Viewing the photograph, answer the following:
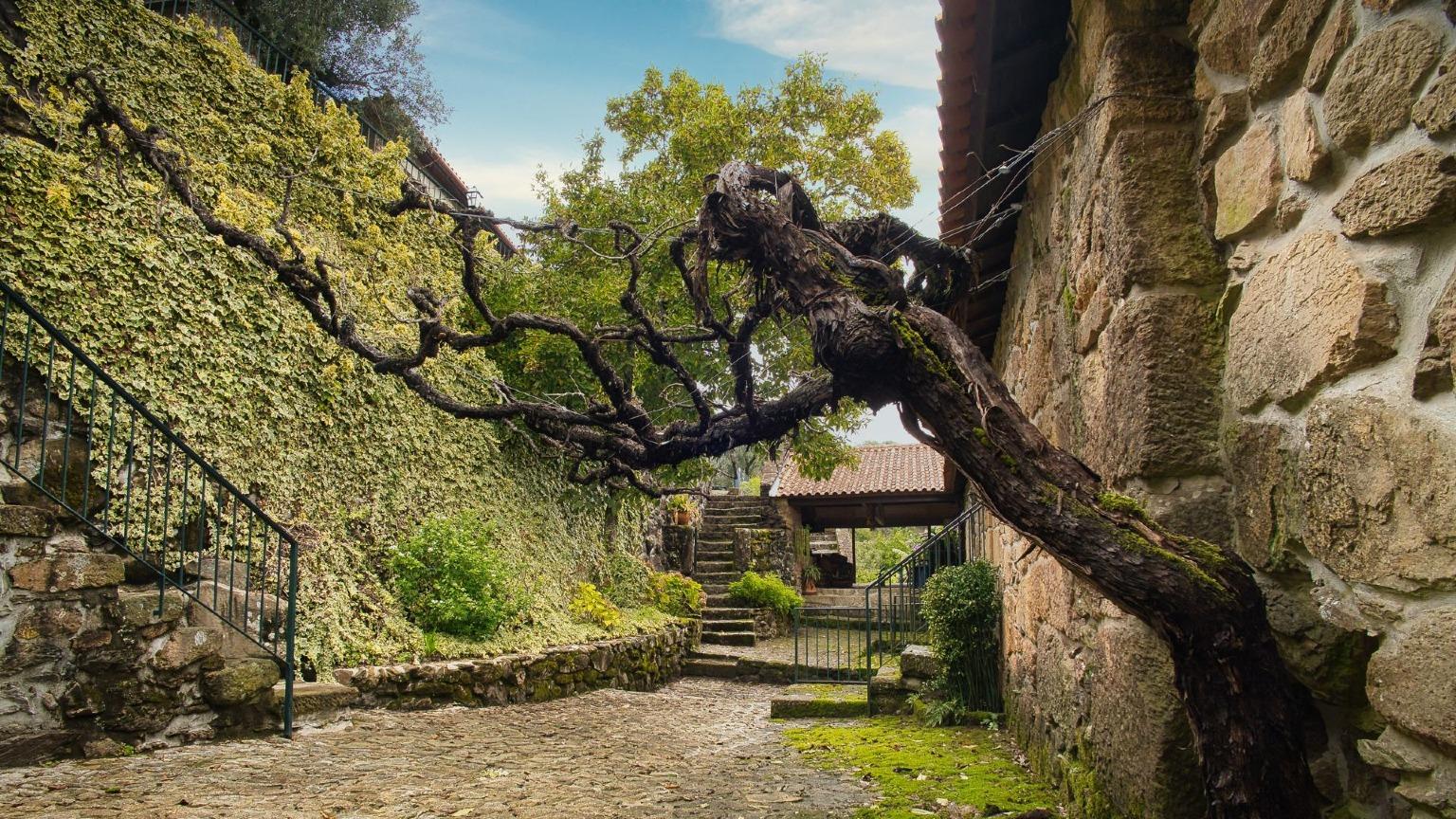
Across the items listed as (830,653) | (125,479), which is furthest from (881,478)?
(125,479)

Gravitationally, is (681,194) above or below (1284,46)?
above

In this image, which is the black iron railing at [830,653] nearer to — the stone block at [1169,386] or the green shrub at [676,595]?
the green shrub at [676,595]

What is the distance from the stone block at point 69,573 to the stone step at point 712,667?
321 inches

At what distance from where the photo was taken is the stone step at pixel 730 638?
44.7 ft

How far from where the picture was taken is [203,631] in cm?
507

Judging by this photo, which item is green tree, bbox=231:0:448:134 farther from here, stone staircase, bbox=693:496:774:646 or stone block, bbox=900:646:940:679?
stone block, bbox=900:646:940:679

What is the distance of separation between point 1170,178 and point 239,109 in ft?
26.2

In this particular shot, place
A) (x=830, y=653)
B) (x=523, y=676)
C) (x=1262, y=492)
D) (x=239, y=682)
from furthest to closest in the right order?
1. (x=830, y=653)
2. (x=523, y=676)
3. (x=239, y=682)
4. (x=1262, y=492)

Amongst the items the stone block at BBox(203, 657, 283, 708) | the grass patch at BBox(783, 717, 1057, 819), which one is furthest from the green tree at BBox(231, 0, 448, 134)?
the grass patch at BBox(783, 717, 1057, 819)

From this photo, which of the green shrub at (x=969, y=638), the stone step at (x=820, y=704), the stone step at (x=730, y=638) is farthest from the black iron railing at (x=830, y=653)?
the green shrub at (x=969, y=638)

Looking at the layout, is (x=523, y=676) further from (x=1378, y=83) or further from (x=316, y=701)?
(x=1378, y=83)

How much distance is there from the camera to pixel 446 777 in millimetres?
4449

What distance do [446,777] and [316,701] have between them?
1733mm

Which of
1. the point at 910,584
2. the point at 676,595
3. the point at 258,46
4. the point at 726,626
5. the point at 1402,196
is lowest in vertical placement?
the point at 726,626
